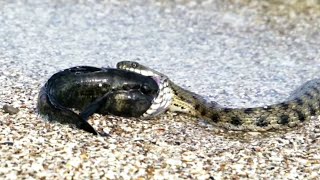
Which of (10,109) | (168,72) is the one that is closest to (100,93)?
(10,109)

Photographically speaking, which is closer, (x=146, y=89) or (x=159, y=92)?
(x=146, y=89)

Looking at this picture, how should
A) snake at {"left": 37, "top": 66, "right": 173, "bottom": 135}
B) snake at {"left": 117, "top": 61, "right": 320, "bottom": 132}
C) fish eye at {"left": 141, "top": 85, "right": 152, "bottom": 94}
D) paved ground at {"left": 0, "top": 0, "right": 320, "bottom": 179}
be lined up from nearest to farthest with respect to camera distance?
paved ground at {"left": 0, "top": 0, "right": 320, "bottom": 179} → snake at {"left": 37, "top": 66, "right": 173, "bottom": 135} → fish eye at {"left": 141, "top": 85, "right": 152, "bottom": 94} → snake at {"left": 117, "top": 61, "right": 320, "bottom": 132}

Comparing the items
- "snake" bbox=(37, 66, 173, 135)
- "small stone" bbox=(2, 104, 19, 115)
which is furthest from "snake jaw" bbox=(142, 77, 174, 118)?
"small stone" bbox=(2, 104, 19, 115)

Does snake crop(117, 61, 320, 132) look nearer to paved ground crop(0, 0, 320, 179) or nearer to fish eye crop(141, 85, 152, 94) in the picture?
paved ground crop(0, 0, 320, 179)

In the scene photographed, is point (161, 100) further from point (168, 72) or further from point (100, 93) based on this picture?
point (168, 72)

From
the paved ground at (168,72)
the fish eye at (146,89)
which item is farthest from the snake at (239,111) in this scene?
the fish eye at (146,89)

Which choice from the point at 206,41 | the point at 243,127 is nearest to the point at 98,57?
the point at 206,41
